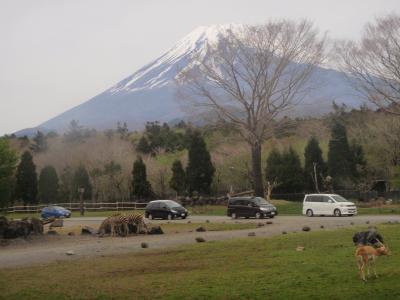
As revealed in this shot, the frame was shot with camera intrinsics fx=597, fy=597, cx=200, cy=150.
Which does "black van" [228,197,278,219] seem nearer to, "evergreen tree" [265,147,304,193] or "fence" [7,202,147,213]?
"evergreen tree" [265,147,304,193]

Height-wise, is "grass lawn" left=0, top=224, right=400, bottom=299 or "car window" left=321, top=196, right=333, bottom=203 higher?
"car window" left=321, top=196, right=333, bottom=203

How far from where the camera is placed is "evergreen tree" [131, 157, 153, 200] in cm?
5956

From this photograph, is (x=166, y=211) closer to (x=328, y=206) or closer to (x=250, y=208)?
(x=250, y=208)

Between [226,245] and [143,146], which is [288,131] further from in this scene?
[226,245]

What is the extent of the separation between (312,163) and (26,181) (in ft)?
100

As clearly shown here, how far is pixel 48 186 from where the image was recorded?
66.2 meters

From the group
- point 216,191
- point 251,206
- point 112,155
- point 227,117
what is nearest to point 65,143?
point 112,155

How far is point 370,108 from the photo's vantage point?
230 feet

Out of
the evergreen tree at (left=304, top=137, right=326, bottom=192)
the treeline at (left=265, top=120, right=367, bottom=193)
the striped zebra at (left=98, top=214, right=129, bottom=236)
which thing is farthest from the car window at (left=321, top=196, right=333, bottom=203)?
the evergreen tree at (left=304, top=137, right=326, bottom=192)

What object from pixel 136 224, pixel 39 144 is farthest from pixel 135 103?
pixel 136 224

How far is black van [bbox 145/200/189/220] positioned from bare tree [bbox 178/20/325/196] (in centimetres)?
801

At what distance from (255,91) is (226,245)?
29.6 m

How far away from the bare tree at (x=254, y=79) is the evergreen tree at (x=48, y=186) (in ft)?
78.0

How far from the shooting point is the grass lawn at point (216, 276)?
995 cm
